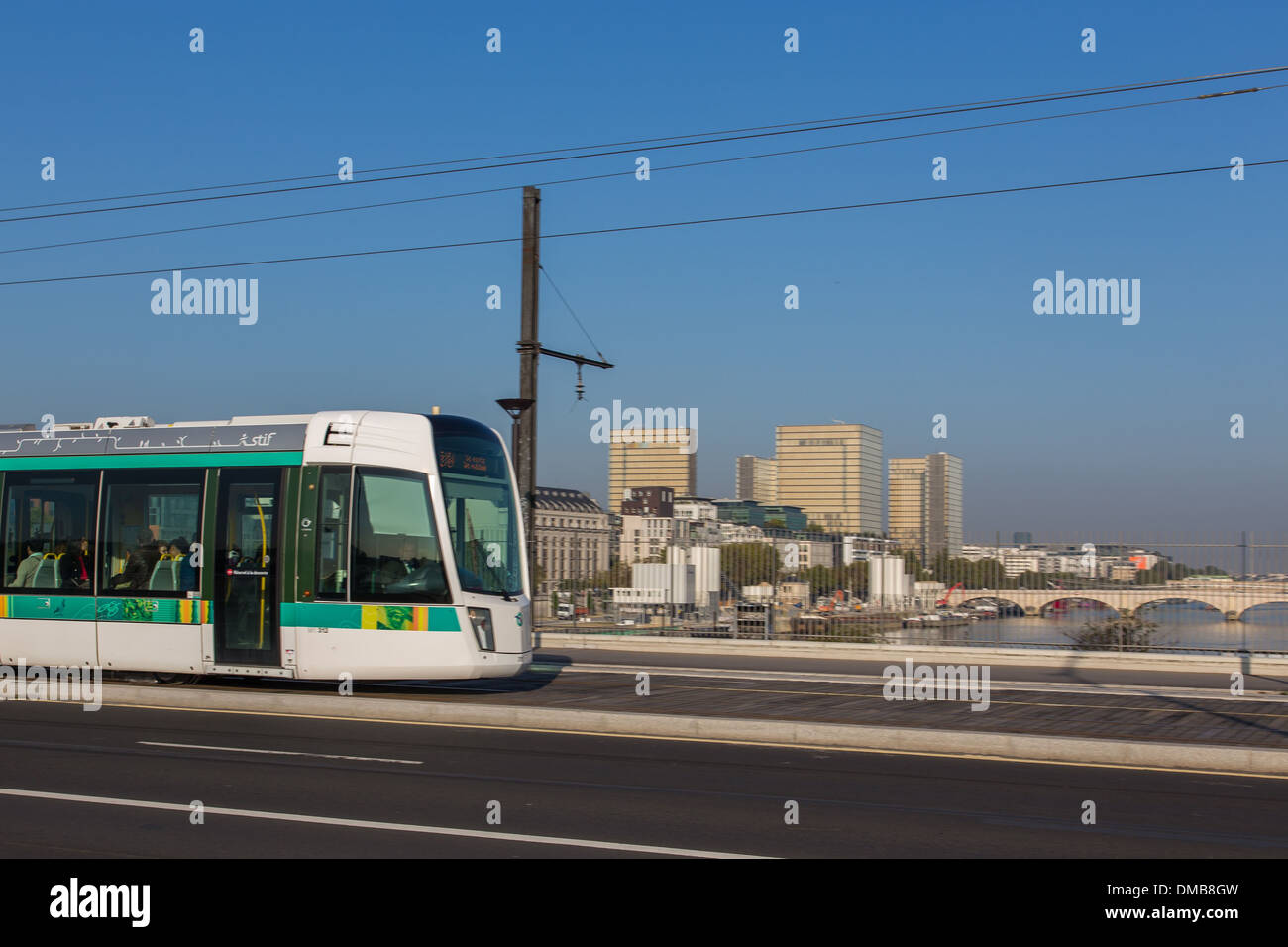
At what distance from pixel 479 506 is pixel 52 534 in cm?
642

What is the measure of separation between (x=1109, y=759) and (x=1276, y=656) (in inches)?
465

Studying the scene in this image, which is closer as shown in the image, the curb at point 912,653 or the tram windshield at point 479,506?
the tram windshield at point 479,506

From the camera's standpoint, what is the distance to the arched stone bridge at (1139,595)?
21.5 metres

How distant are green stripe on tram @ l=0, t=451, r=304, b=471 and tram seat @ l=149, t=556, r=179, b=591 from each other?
132 cm

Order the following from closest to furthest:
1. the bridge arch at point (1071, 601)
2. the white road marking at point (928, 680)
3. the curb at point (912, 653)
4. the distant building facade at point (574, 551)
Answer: the white road marking at point (928, 680) < the curb at point (912, 653) < the bridge arch at point (1071, 601) < the distant building facade at point (574, 551)

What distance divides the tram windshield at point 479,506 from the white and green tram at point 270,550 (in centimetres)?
2

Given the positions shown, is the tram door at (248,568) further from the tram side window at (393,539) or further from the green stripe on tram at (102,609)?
the tram side window at (393,539)

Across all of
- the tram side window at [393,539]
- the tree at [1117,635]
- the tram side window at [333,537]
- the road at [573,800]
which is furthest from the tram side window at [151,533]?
the tree at [1117,635]

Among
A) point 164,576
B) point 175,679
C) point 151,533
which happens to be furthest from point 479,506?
point 175,679

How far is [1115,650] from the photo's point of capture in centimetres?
2325

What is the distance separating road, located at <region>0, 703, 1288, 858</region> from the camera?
25.9ft
